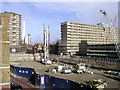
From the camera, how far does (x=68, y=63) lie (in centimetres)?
5209

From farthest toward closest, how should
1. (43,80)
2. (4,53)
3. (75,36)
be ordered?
(75,36) → (43,80) → (4,53)

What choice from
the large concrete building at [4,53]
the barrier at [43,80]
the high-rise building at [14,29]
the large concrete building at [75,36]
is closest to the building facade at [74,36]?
the large concrete building at [75,36]

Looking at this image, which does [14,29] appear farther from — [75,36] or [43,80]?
[43,80]

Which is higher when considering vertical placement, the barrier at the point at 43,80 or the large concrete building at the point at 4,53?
the large concrete building at the point at 4,53

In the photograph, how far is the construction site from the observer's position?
709 inches

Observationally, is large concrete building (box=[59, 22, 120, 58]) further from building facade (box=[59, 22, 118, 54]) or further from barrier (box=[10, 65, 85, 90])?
barrier (box=[10, 65, 85, 90])

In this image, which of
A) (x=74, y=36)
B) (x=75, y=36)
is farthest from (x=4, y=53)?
(x=75, y=36)

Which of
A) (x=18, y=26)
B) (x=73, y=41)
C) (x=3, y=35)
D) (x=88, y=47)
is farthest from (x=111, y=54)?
(x=18, y=26)

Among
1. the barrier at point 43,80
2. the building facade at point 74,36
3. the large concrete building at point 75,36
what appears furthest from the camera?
the building facade at point 74,36

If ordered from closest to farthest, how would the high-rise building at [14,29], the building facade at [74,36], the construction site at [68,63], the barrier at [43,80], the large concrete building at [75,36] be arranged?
the construction site at [68,63] < the barrier at [43,80] < the large concrete building at [75,36] < the building facade at [74,36] < the high-rise building at [14,29]

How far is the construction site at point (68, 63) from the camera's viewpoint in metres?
18.0

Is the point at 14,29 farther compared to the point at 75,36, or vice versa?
the point at 75,36

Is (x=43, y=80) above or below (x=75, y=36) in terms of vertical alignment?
below

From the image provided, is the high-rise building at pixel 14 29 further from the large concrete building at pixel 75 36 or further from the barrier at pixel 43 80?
the barrier at pixel 43 80
